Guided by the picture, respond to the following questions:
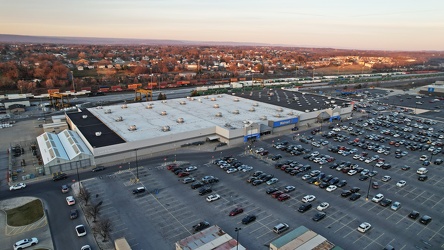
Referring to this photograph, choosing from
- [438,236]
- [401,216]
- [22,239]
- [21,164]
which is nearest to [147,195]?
[22,239]

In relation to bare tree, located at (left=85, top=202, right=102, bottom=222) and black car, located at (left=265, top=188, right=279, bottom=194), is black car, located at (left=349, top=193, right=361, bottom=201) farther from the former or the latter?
bare tree, located at (left=85, top=202, right=102, bottom=222)

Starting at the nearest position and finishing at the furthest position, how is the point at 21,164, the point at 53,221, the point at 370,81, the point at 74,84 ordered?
1. the point at 53,221
2. the point at 21,164
3. the point at 74,84
4. the point at 370,81

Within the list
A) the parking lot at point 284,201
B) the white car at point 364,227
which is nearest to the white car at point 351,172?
the parking lot at point 284,201

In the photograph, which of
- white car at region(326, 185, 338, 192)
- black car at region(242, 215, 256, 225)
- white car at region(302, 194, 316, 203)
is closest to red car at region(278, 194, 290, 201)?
white car at region(302, 194, 316, 203)

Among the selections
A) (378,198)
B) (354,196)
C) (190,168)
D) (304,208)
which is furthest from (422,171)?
(190,168)

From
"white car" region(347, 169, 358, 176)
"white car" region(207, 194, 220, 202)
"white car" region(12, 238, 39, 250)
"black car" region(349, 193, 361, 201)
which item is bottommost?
"white car" region(12, 238, 39, 250)

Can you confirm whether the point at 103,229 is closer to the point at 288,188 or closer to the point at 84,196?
the point at 84,196

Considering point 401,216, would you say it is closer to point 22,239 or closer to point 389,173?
point 389,173
